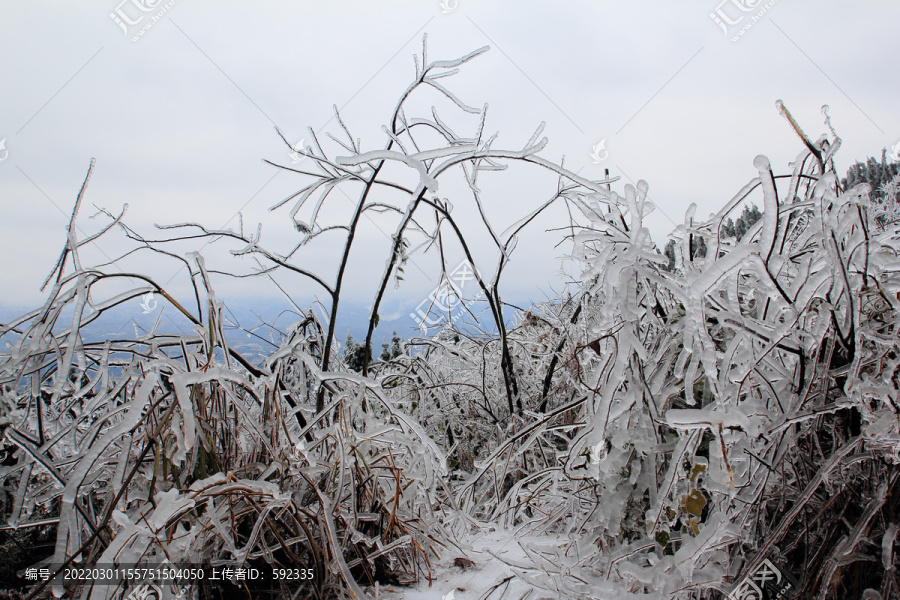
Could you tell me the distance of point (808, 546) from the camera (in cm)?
98

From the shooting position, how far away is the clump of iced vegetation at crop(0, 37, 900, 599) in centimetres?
98

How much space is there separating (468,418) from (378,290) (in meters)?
1.27

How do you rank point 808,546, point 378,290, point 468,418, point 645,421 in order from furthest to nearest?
point 468,418, point 378,290, point 645,421, point 808,546

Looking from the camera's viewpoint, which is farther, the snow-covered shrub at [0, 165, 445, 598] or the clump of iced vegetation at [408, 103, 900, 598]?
the snow-covered shrub at [0, 165, 445, 598]

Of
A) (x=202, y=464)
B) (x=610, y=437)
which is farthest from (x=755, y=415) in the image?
(x=202, y=464)

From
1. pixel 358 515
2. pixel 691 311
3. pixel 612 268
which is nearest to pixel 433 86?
pixel 612 268

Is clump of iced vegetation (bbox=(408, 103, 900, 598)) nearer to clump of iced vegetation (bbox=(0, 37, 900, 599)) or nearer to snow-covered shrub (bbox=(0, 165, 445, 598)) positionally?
clump of iced vegetation (bbox=(0, 37, 900, 599))

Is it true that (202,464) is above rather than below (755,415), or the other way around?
below

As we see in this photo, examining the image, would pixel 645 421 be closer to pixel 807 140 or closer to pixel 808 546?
pixel 808 546

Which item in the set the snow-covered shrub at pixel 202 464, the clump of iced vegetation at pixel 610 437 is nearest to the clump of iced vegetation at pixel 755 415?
the clump of iced vegetation at pixel 610 437

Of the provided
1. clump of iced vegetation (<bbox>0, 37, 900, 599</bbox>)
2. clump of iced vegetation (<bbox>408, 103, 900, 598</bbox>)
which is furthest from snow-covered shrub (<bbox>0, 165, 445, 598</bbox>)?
clump of iced vegetation (<bbox>408, 103, 900, 598</bbox>)

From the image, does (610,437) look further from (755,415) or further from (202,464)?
(202,464)

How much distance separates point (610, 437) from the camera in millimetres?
1293

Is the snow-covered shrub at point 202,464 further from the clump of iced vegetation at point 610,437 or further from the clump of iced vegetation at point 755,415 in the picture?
the clump of iced vegetation at point 755,415
